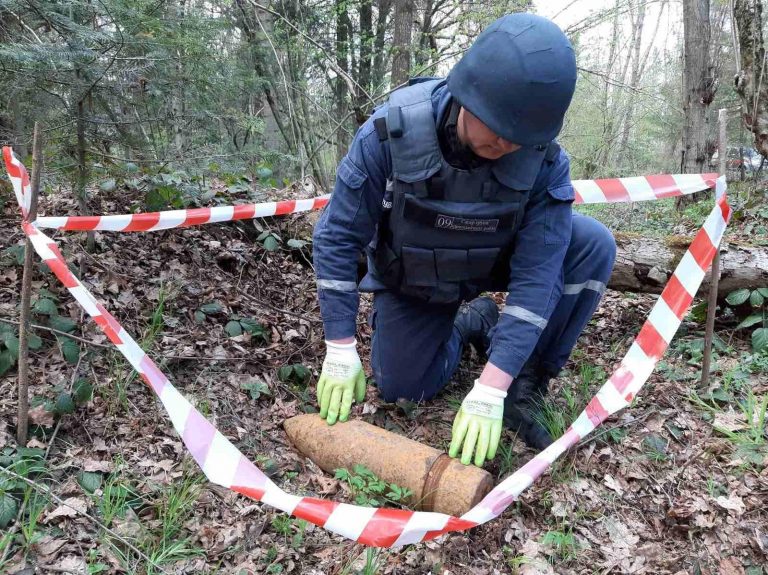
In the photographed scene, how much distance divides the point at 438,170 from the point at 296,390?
59.4 inches

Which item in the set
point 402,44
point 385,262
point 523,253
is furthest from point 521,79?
point 402,44

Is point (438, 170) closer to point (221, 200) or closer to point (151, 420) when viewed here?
point (151, 420)

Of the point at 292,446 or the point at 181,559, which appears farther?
the point at 292,446

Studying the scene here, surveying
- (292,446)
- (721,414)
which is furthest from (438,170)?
(721,414)

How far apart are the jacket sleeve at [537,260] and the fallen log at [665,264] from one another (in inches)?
49.6

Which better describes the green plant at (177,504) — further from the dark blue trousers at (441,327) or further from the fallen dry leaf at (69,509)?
the dark blue trousers at (441,327)

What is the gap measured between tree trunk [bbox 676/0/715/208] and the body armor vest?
675cm

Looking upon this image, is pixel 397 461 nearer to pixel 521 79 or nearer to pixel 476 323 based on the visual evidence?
pixel 476 323

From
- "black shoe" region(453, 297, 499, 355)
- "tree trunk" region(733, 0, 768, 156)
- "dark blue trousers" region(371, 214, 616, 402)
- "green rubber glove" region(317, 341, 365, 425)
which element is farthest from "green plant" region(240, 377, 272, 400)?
"tree trunk" region(733, 0, 768, 156)

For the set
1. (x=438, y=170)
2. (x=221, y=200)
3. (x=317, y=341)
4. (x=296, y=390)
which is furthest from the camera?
(x=221, y=200)

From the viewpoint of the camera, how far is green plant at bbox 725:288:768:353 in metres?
2.98

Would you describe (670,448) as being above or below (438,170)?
below

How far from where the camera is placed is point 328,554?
196cm

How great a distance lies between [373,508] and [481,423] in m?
0.65
